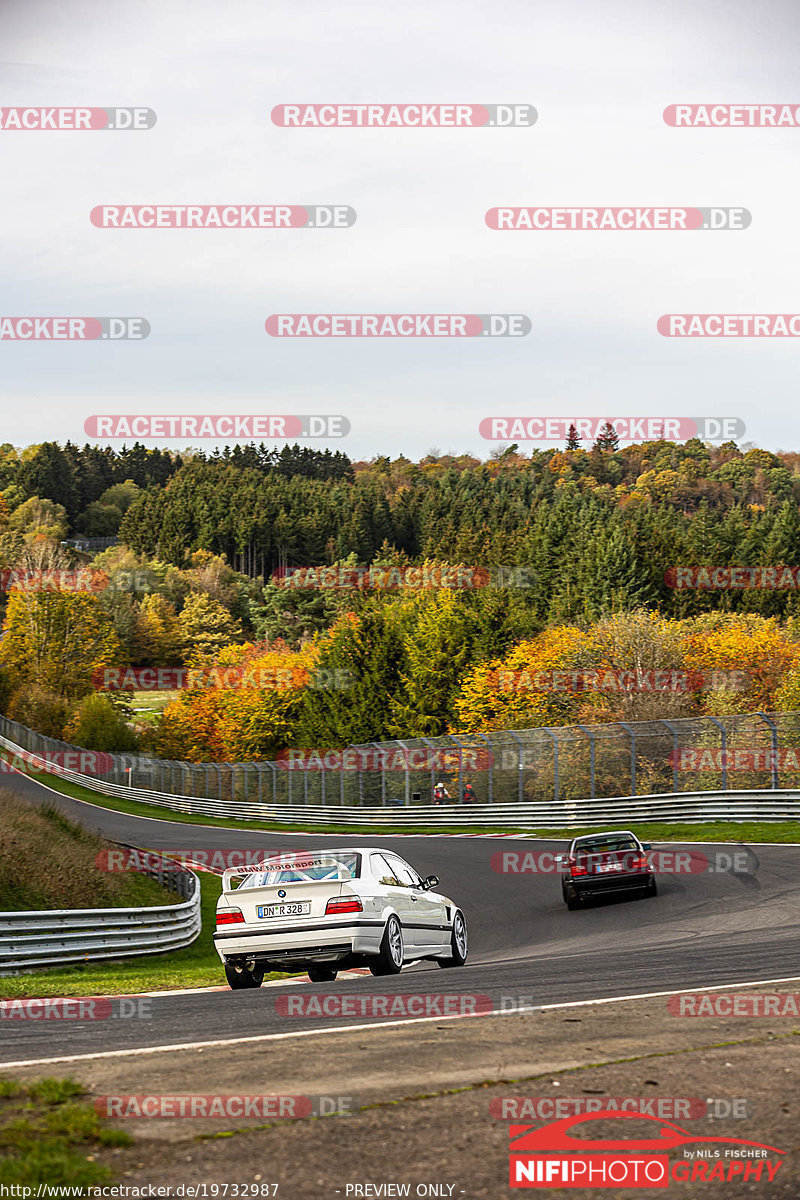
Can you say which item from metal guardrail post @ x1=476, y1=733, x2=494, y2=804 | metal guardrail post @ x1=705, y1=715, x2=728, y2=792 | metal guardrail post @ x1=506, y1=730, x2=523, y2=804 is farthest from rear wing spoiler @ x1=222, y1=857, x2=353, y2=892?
metal guardrail post @ x1=476, y1=733, x2=494, y2=804

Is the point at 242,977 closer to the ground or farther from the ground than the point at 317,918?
closer to the ground

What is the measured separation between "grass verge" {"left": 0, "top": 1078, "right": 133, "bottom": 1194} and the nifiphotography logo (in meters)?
1.65

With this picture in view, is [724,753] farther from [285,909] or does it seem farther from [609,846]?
[285,909]

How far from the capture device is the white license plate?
1259cm

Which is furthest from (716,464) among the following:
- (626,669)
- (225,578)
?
(626,669)

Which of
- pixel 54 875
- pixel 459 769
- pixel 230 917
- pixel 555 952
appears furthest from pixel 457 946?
pixel 459 769

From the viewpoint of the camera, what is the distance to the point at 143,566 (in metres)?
181

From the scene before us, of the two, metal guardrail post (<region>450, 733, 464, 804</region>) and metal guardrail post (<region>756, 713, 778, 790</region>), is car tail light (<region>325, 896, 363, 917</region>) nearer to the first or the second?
metal guardrail post (<region>756, 713, 778, 790</region>)

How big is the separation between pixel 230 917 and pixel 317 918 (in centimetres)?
105

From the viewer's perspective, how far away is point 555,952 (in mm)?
14875

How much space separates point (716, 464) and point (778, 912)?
17315cm

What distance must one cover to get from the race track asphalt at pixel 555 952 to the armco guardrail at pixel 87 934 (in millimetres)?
3240

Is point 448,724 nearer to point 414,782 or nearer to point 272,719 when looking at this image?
point 272,719

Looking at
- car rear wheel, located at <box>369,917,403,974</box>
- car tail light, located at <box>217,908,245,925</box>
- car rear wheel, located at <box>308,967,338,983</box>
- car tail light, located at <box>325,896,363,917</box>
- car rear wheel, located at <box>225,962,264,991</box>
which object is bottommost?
car rear wheel, located at <box>308,967,338,983</box>
